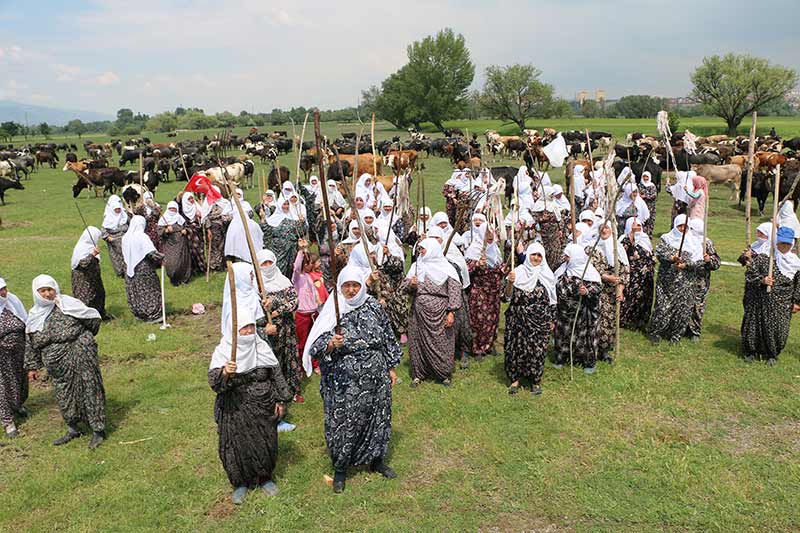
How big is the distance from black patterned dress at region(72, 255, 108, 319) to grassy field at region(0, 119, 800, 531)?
0.99 metres

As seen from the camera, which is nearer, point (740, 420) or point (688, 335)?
point (740, 420)

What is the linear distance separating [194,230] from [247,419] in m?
6.69

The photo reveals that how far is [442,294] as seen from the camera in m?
5.32

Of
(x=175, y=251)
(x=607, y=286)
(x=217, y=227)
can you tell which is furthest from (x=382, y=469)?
(x=217, y=227)

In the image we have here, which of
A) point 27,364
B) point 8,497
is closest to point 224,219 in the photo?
point 27,364

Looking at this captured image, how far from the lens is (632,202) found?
30.9 feet

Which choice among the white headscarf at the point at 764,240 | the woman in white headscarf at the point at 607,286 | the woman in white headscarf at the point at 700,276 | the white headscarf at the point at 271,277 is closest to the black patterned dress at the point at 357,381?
the white headscarf at the point at 271,277

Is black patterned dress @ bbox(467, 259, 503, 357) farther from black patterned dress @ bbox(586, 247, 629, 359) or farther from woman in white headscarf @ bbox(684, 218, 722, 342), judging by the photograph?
woman in white headscarf @ bbox(684, 218, 722, 342)

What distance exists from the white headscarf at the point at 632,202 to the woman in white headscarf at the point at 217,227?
6521 millimetres

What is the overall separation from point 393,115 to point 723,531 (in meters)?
49.1

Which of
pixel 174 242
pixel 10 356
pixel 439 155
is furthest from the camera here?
pixel 439 155

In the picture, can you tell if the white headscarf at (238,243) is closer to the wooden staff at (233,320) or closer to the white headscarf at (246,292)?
the white headscarf at (246,292)

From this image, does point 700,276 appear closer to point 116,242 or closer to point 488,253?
point 488,253

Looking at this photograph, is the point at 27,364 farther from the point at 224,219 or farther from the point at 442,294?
the point at 224,219
